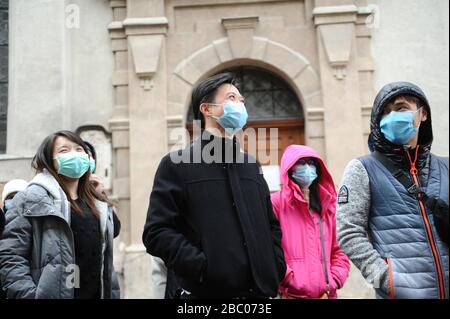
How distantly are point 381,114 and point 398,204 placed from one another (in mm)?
489

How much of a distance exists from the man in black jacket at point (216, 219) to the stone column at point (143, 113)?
4521mm

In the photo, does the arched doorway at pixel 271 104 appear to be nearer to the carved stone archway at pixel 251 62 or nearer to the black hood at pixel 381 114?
the carved stone archway at pixel 251 62

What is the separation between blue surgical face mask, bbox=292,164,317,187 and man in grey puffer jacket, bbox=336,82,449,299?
1136 mm

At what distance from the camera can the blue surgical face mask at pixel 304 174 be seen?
398 cm

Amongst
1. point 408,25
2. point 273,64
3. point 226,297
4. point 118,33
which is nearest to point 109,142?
point 118,33

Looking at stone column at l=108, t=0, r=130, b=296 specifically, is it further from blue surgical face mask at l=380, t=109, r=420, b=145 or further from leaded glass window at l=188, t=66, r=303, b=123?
blue surgical face mask at l=380, t=109, r=420, b=145

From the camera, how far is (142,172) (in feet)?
24.3

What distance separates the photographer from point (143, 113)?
7.56 metres

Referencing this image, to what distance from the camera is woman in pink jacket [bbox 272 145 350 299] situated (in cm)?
363

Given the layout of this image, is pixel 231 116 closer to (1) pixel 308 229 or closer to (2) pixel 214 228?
(2) pixel 214 228

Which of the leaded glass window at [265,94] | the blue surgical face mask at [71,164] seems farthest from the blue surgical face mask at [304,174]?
the leaded glass window at [265,94]

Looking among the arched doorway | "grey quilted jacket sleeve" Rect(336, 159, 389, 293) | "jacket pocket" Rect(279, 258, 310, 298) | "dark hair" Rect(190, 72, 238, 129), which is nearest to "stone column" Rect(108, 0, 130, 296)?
the arched doorway

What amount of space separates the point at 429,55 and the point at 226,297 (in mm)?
6107

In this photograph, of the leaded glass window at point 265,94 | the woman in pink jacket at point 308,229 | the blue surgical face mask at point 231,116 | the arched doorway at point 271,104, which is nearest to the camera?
the blue surgical face mask at point 231,116
